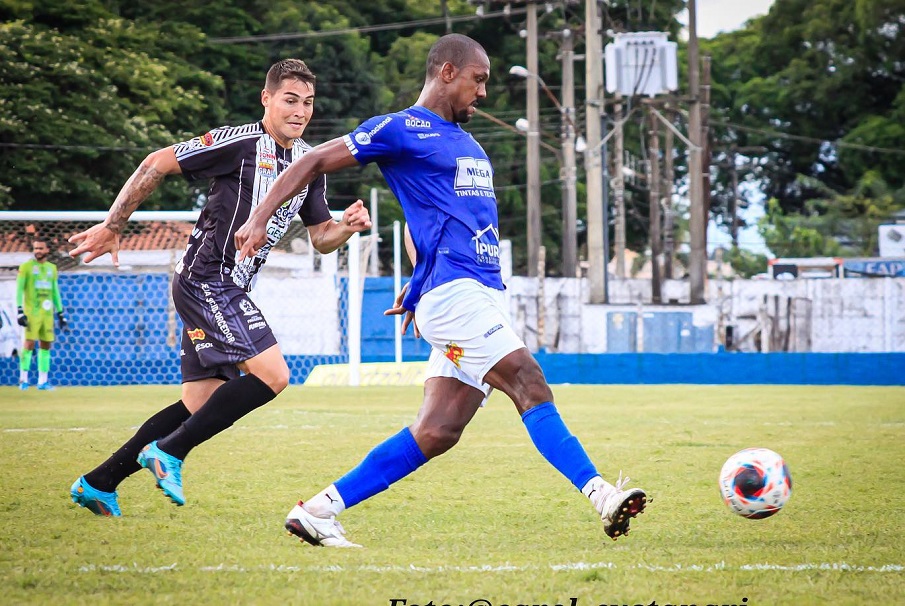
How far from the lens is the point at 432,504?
6.58 meters

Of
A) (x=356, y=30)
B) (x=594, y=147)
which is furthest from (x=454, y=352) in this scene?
(x=356, y=30)

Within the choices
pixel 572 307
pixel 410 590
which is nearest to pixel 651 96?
pixel 572 307

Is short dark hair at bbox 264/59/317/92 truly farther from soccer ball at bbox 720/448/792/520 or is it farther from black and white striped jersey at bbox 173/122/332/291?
soccer ball at bbox 720/448/792/520

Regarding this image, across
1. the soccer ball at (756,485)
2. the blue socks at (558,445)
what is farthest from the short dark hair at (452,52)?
the soccer ball at (756,485)

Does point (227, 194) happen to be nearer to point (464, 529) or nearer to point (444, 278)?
point (444, 278)

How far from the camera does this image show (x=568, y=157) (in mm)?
35344

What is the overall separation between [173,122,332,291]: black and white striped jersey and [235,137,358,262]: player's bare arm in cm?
113

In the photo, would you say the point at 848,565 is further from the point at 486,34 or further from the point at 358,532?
the point at 486,34

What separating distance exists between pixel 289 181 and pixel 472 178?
2.59ft

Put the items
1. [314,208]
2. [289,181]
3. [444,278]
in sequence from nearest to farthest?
[289,181], [444,278], [314,208]

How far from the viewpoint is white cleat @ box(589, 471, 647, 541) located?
4.86 metres

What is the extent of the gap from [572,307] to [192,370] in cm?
3078

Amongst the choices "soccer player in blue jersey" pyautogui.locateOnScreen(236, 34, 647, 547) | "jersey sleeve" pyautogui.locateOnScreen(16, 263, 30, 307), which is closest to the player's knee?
"soccer player in blue jersey" pyautogui.locateOnScreen(236, 34, 647, 547)

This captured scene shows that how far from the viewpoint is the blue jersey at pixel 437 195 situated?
529 cm
